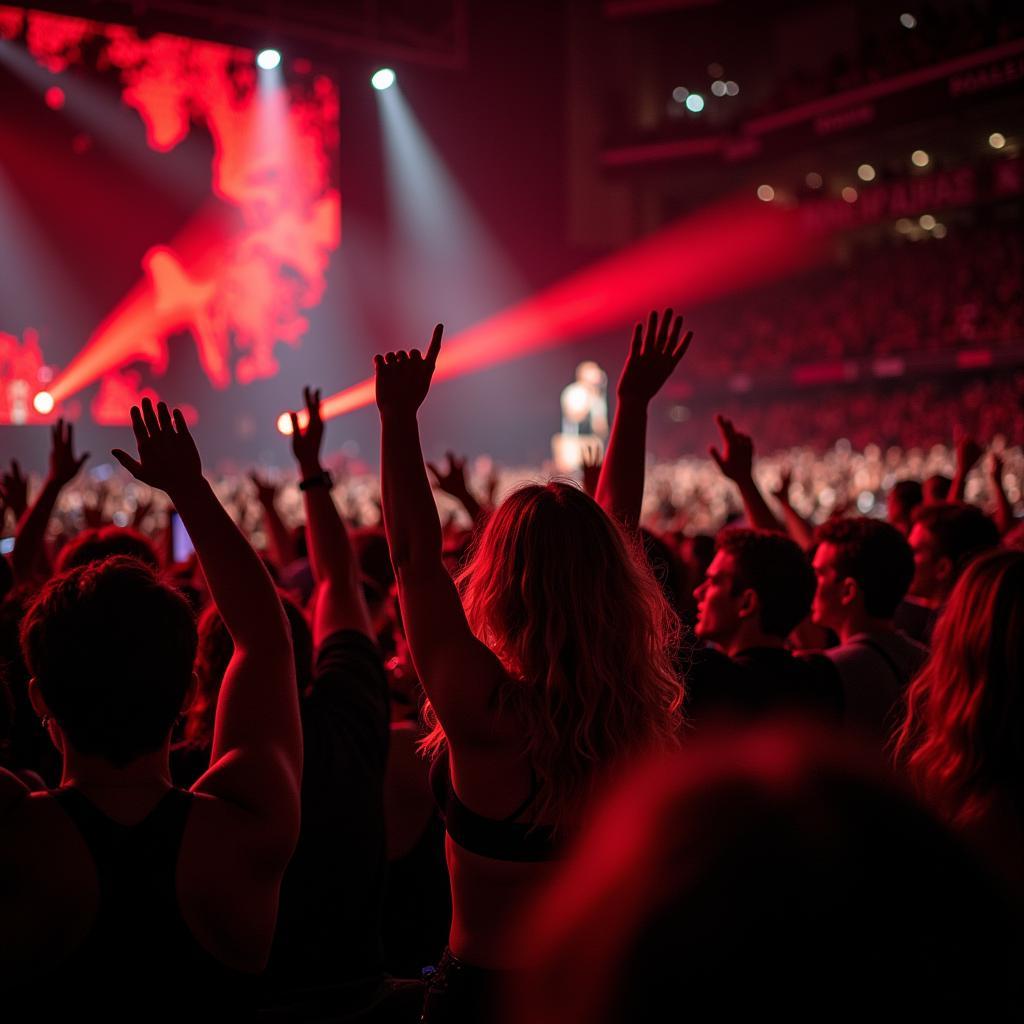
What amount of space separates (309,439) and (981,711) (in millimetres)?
2179

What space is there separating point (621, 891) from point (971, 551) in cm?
416

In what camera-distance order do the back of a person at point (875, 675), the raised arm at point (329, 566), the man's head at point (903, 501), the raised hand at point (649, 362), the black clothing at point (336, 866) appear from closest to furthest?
the black clothing at point (336, 866) < the raised arm at point (329, 566) < the back of a person at point (875, 675) < the raised hand at point (649, 362) < the man's head at point (903, 501)

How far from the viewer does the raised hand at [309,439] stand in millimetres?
3295

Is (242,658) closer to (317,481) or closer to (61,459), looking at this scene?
(317,481)

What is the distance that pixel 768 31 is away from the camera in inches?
1420

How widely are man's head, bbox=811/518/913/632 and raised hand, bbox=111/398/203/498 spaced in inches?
88.5

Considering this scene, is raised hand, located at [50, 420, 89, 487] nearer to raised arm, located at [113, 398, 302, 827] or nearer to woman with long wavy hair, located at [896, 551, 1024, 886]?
raised arm, located at [113, 398, 302, 827]

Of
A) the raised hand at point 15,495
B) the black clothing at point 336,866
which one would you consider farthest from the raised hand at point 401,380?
the raised hand at point 15,495

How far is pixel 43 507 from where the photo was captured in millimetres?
4227

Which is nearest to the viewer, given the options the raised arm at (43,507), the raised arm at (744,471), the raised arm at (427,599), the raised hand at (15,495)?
the raised arm at (427,599)

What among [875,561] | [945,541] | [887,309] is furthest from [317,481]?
[887,309]

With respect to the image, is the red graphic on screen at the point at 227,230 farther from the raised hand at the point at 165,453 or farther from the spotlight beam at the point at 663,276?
the raised hand at the point at 165,453

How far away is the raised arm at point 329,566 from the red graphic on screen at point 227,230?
2199 cm

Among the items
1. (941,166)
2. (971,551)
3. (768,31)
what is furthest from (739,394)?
(971,551)
